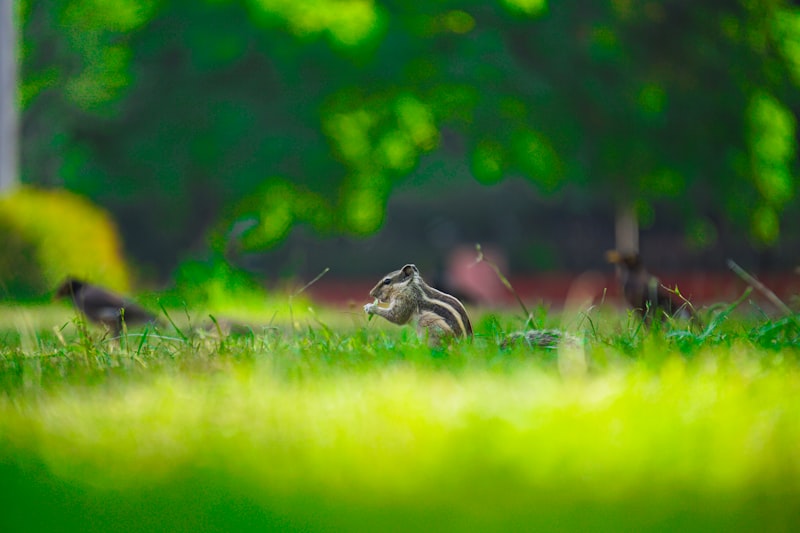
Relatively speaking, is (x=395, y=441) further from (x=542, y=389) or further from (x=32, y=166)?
(x=32, y=166)

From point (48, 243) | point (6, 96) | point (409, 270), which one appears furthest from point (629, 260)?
point (6, 96)

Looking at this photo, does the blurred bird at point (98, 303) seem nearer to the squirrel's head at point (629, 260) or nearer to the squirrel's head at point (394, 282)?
the squirrel's head at point (394, 282)

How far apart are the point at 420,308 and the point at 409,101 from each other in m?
9.93

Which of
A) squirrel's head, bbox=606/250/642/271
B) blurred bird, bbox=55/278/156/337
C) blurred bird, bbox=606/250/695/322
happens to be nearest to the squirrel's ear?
blurred bird, bbox=606/250/695/322

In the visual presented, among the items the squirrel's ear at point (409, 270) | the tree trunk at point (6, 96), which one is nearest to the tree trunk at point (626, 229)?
the tree trunk at point (6, 96)

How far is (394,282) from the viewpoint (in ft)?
13.6

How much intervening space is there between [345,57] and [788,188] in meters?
7.94

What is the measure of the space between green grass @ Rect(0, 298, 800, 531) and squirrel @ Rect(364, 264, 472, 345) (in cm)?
97

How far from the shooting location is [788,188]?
15773 millimetres

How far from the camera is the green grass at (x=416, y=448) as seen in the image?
1.70 m

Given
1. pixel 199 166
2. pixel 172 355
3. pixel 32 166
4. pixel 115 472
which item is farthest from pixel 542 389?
pixel 32 166

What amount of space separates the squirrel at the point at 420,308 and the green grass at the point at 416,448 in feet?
3.17

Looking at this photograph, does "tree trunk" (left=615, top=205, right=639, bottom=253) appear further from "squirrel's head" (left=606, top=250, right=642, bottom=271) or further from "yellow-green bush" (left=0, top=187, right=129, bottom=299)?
"squirrel's head" (left=606, top=250, right=642, bottom=271)

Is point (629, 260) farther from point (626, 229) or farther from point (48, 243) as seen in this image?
point (626, 229)
